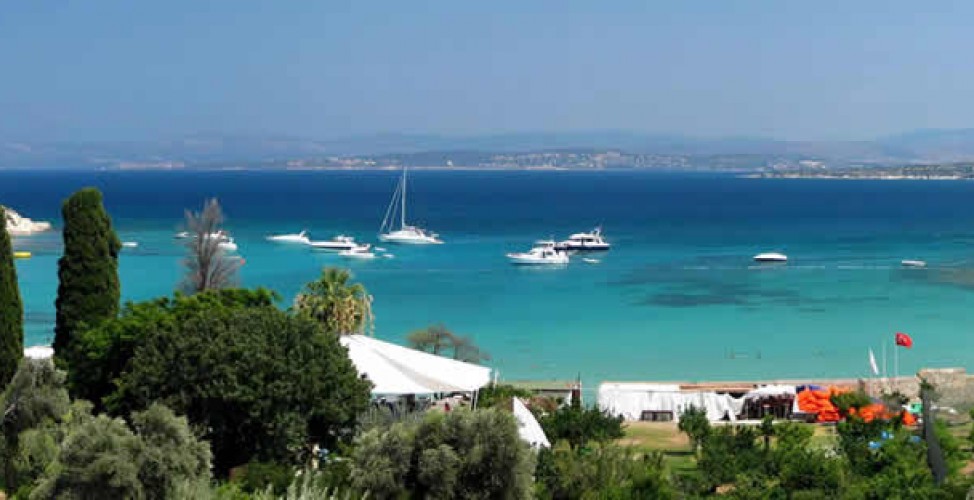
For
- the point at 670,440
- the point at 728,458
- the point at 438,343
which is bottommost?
the point at 670,440

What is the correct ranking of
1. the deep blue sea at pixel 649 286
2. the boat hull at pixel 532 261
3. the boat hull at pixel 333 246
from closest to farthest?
the deep blue sea at pixel 649 286, the boat hull at pixel 532 261, the boat hull at pixel 333 246

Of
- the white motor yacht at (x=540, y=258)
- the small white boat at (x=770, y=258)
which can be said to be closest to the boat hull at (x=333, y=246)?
the white motor yacht at (x=540, y=258)

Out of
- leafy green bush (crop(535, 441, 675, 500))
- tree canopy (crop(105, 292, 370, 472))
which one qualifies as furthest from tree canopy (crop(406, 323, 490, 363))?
leafy green bush (crop(535, 441, 675, 500))

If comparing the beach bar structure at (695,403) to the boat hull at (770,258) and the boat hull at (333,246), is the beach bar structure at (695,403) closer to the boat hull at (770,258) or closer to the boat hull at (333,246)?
the boat hull at (770,258)

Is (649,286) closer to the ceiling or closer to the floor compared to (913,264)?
closer to the floor

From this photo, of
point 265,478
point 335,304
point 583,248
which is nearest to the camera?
point 265,478

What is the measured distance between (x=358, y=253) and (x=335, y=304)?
47.9 metres

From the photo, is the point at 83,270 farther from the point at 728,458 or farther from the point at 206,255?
the point at 728,458

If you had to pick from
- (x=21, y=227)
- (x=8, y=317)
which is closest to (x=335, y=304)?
(x=8, y=317)

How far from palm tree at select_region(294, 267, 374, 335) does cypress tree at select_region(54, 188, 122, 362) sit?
5110 mm

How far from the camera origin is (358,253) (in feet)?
240

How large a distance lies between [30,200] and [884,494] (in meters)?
156

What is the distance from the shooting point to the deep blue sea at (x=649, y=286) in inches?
1489

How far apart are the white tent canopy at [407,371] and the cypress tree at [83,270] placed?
4.51m
